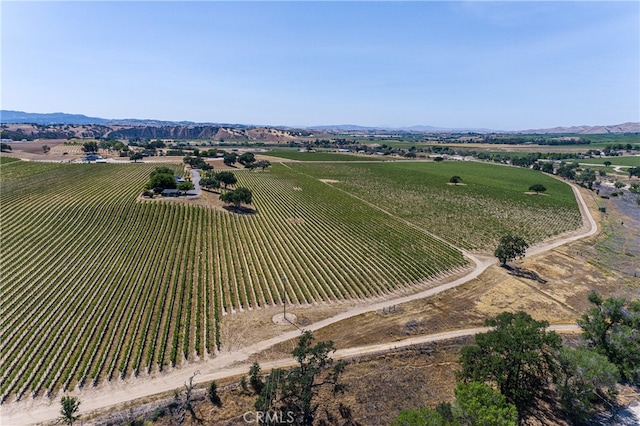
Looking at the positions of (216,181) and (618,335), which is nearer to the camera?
(618,335)

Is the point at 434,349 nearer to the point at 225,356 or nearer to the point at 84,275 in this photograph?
the point at 225,356

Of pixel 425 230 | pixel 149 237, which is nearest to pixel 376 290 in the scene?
pixel 425 230

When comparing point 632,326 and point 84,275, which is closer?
point 632,326

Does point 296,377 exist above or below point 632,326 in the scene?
below

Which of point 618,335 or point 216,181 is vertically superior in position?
point 216,181

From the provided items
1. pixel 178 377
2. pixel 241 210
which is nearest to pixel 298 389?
pixel 178 377

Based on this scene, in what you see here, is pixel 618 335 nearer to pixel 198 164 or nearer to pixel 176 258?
pixel 176 258

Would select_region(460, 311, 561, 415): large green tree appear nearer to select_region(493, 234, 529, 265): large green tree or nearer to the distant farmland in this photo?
the distant farmland

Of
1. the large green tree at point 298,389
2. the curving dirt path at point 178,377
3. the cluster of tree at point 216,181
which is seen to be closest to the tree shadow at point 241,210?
the cluster of tree at point 216,181
